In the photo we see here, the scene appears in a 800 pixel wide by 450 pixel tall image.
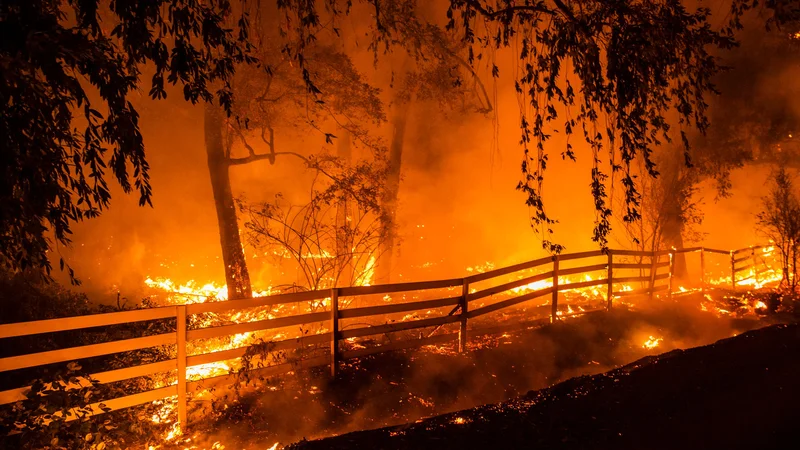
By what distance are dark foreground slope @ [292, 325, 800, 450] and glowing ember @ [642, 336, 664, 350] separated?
355cm

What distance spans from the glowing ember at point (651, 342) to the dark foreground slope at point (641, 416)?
3.55 metres

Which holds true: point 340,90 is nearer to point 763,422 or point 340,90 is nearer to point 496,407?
point 496,407

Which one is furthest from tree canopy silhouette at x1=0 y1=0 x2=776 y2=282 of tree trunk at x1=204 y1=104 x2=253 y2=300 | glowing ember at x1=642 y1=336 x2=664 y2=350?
tree trunk at x1=204 y1=104 x2=253 y2=300

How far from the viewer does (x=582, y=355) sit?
945 cm

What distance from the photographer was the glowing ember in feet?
33.7

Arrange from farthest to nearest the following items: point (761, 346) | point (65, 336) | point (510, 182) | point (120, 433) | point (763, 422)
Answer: point (510, 182)
point (65, 336)
point (761, 346)
point (120, 433)
point (763, 422)

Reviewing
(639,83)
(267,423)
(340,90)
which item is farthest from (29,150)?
(340,90)

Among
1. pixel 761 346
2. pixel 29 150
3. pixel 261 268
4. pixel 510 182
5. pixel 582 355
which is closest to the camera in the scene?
pixel 29 150

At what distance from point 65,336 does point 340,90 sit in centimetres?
909

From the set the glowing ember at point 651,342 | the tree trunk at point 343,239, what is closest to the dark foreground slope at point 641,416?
the glowing ember at point 651,342

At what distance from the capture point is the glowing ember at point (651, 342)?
33.7 ft

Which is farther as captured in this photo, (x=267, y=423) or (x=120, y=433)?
(x=267, y=423)

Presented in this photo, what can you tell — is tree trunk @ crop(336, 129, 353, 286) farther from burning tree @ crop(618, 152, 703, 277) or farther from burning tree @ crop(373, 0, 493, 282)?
burning tree @ crop(618, 152, 703, 277)

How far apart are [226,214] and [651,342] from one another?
38.1ft
